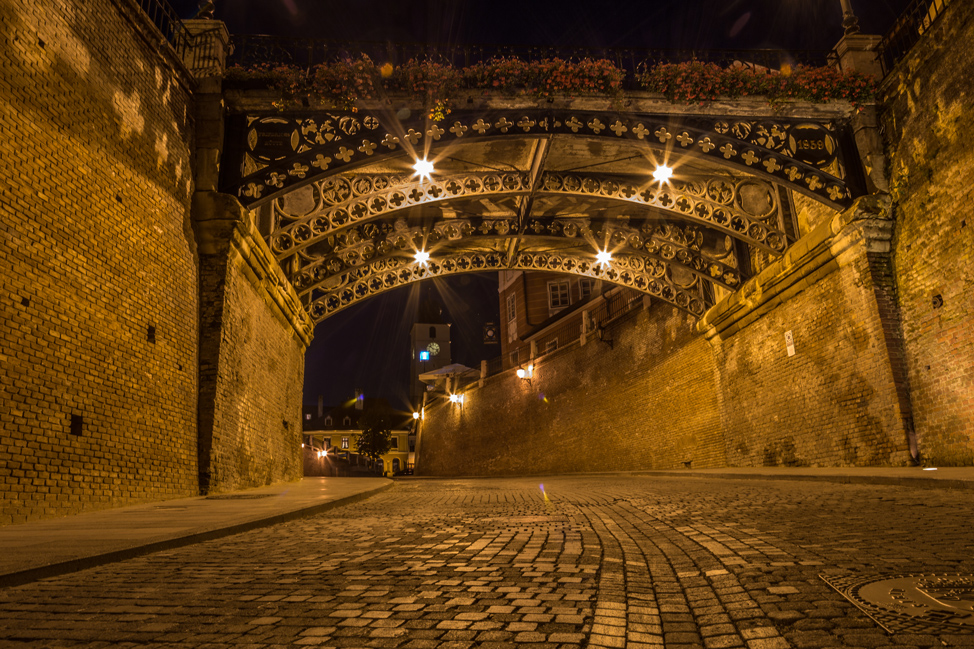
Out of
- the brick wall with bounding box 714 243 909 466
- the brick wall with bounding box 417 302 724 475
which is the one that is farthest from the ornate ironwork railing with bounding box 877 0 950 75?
the brick wall with bounding box 417 302 724 475

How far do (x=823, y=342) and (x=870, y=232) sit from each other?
2.57 meters

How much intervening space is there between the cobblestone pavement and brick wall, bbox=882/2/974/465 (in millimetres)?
5680

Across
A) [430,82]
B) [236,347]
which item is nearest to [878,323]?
[430,82]

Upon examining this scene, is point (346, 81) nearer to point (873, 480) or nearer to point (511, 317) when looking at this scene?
point (873, 480)

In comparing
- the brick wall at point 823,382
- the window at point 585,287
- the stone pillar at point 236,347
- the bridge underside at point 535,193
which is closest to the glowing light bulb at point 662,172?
the bridge underside at point 535,193

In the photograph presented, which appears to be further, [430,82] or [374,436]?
[374,436]

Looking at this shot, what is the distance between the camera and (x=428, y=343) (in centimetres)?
8750

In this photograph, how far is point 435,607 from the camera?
290 centimetres

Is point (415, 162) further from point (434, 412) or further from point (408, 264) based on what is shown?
point (434, 412)

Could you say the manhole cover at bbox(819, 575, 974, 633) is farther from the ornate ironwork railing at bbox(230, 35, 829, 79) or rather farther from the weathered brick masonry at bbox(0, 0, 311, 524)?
the ornate ironwork railing at bbox(230, 35, 829, 79)

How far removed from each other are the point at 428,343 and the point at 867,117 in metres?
76.6

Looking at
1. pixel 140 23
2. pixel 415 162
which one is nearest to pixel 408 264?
pixel 415 162

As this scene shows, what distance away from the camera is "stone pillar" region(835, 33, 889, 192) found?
12.6m

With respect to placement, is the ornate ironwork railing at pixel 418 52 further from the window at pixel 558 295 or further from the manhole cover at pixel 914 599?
the window at pixel 558 295
